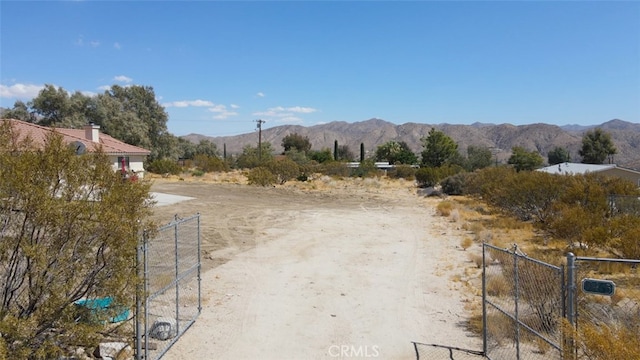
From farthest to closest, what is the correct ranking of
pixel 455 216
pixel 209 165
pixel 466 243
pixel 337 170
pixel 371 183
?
pixel 209 165
pixel 337 170
pixel 371 183
pixel 455 216
pixel 466 243

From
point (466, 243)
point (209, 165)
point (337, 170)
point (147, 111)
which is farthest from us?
point (147, 111)

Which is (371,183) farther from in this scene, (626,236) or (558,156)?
(558,156)

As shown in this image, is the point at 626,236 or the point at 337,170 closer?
the point at 626,236

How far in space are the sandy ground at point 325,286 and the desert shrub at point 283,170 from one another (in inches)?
961

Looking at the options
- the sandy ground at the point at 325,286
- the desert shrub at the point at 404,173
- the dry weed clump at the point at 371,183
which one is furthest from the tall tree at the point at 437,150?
the sandy ground at the point at 325,286

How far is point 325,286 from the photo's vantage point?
1317 centimetres

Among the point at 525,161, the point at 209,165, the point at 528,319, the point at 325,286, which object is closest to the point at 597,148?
the point at 525,161

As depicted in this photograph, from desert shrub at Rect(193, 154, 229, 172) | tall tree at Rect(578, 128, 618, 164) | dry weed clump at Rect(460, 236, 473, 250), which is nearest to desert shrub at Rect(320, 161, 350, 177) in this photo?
desert shrub at Rect(193, 154, 229, 172)

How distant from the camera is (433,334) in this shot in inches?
379

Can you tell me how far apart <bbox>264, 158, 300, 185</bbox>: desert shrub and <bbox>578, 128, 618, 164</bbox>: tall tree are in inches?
2122

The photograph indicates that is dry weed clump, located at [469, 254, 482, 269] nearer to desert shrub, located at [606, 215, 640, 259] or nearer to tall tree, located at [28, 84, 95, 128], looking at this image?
desert shrub, located at [606, 215, 640, 259]

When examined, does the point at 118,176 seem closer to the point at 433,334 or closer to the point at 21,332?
the point at 21,332

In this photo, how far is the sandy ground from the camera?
913cm

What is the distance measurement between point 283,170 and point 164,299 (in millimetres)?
41346
